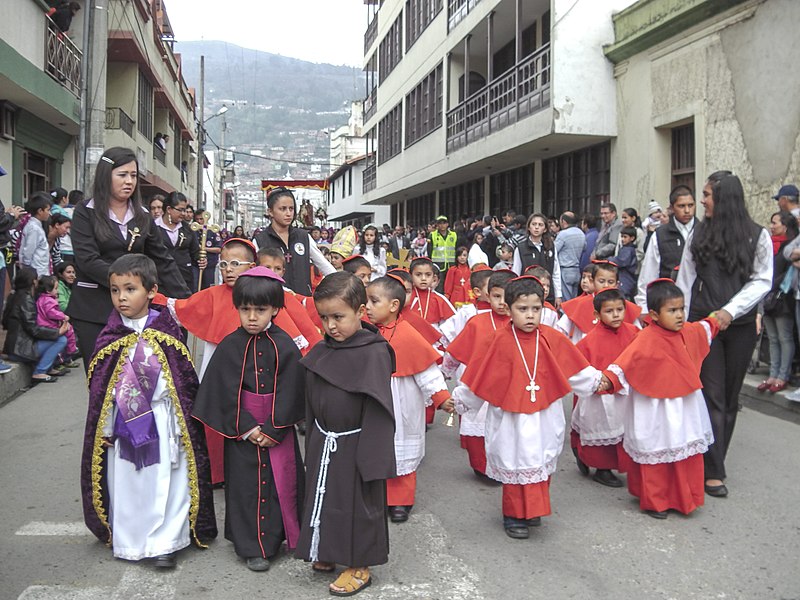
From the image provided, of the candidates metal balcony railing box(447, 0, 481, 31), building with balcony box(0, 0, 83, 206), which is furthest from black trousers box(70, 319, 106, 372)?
metal balcony railing box(447, 0, 481, 31)

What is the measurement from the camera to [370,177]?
3894 centimetres

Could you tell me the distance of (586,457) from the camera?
5.81 metres

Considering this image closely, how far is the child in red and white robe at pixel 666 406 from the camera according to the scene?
5.00 m

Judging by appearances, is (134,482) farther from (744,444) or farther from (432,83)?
(432,83)

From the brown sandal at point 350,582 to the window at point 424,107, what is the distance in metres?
22.4

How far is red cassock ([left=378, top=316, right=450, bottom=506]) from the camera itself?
4965 millimetres

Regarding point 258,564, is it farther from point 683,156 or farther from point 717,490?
point 683,156

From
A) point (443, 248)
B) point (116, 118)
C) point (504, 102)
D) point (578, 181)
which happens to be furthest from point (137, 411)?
point (116, 118)

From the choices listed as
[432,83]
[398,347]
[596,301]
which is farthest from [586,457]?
[432,83]

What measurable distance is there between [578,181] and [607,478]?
12.7 m

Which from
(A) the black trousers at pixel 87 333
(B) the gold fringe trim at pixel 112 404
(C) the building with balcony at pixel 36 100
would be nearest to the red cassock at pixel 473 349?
(B) the gold fringe trim at pixel 112 404

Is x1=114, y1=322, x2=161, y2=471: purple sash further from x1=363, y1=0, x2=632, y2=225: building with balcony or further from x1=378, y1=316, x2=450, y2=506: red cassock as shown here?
x1=363, y1=0, x2=632, y2=225: building with balcony

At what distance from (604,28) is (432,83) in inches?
450

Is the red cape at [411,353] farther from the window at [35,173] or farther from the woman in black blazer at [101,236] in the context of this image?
the window at [35,173]
